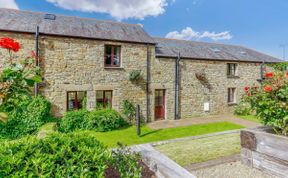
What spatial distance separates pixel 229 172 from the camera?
4.19 m

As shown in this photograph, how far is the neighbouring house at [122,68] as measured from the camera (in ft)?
31.2

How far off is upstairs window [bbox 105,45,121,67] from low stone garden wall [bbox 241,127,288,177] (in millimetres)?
8425

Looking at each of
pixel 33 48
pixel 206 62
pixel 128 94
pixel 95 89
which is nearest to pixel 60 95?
pixel 95 89

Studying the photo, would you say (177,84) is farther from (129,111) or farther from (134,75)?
(129,111)

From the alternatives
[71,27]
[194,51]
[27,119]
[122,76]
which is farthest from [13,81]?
[194,51]

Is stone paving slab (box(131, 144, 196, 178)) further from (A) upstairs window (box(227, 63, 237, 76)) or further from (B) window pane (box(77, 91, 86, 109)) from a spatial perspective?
(A) upstairs window (box(227, 63, 237, 76))

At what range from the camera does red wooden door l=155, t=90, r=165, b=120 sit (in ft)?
40.6

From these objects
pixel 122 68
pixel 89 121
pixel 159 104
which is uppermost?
pixel 122 68

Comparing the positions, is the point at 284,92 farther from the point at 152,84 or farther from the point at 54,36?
the point at 54,36

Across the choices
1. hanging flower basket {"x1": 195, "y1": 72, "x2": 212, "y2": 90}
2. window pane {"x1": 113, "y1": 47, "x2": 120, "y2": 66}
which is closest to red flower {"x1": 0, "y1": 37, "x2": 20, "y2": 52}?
window pane {"x1": 113, "y1": 47, "x2": 120, "y2": 66}

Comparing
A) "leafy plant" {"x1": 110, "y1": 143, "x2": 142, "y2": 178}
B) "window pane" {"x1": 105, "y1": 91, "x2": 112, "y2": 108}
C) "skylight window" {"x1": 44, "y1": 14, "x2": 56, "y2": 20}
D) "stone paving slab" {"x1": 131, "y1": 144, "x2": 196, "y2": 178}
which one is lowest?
"stone paving slab" {"x1": 131, "y1": 144, "x2": 196, "y2": 178}

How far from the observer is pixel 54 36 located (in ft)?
31.1

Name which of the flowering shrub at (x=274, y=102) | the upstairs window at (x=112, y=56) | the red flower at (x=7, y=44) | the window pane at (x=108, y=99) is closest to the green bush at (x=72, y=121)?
the window pane at (x=108, y=99)

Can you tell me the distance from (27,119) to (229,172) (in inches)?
375
